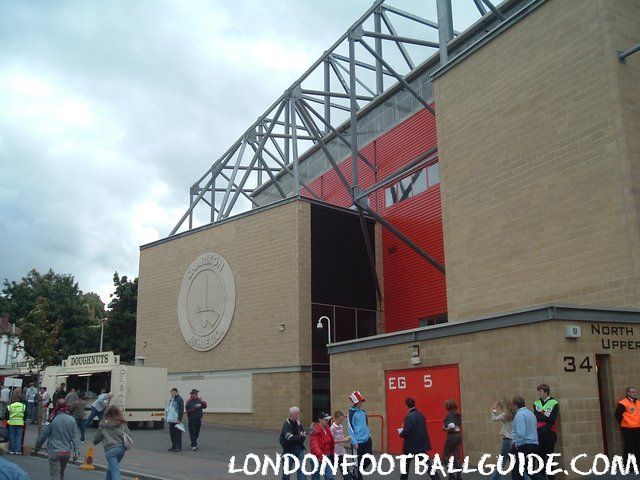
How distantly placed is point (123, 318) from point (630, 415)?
37.8m

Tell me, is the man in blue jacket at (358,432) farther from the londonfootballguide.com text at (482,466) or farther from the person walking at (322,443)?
the person walking at (322,443)

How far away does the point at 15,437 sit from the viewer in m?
17.4

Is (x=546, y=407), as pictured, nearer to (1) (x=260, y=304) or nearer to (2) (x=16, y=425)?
(2) (x=16, y=425)

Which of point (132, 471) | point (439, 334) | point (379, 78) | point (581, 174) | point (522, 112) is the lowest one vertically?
point (132, 471)

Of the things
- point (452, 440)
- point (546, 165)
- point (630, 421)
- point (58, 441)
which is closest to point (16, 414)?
point (58, 441)

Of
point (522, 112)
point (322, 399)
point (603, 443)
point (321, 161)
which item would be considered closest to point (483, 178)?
point (522, 112)

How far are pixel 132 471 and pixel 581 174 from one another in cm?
1285

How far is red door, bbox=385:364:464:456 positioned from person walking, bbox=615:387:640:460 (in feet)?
11.9

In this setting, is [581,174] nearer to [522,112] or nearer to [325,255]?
[522,112]

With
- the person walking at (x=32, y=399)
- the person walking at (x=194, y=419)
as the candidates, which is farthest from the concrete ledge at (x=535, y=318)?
the person walking at (x=32, y=399)

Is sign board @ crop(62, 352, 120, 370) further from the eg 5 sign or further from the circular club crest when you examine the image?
the eg 5 sign

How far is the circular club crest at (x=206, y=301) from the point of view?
3055 cm

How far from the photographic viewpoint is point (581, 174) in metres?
17.1

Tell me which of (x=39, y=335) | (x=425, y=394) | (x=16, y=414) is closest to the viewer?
(x=425, y=394)
